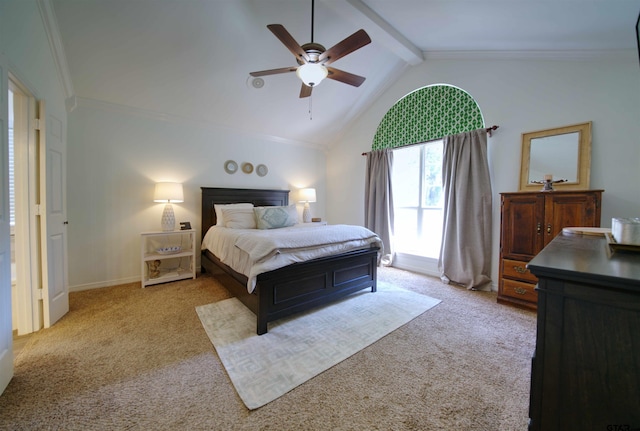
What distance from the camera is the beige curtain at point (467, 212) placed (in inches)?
132

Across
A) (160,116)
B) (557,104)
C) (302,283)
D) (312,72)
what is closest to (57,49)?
(160,116)

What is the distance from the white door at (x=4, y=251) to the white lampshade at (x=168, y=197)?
6.18ft

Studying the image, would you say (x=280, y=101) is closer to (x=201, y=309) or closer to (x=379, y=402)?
(x=201, y=309)

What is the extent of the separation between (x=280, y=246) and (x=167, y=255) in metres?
2.18

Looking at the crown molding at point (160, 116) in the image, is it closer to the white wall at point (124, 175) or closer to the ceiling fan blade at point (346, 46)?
the white wall at point (124, 175)

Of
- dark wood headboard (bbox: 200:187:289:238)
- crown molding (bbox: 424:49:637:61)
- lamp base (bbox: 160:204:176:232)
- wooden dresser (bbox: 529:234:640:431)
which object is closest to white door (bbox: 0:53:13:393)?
lamp base (bbox: 160:204:176:232)

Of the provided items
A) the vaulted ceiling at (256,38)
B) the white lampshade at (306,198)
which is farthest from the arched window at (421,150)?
the white lampshade at (306,198)

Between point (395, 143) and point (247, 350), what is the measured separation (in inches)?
152

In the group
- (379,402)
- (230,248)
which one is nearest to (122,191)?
(230,248)

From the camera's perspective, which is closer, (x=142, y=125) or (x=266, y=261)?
(x=266, y=261)

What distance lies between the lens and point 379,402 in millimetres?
1501

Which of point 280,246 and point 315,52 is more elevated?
point 315,52

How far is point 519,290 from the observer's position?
279 cm

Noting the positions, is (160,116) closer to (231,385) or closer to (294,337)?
(294,337)
